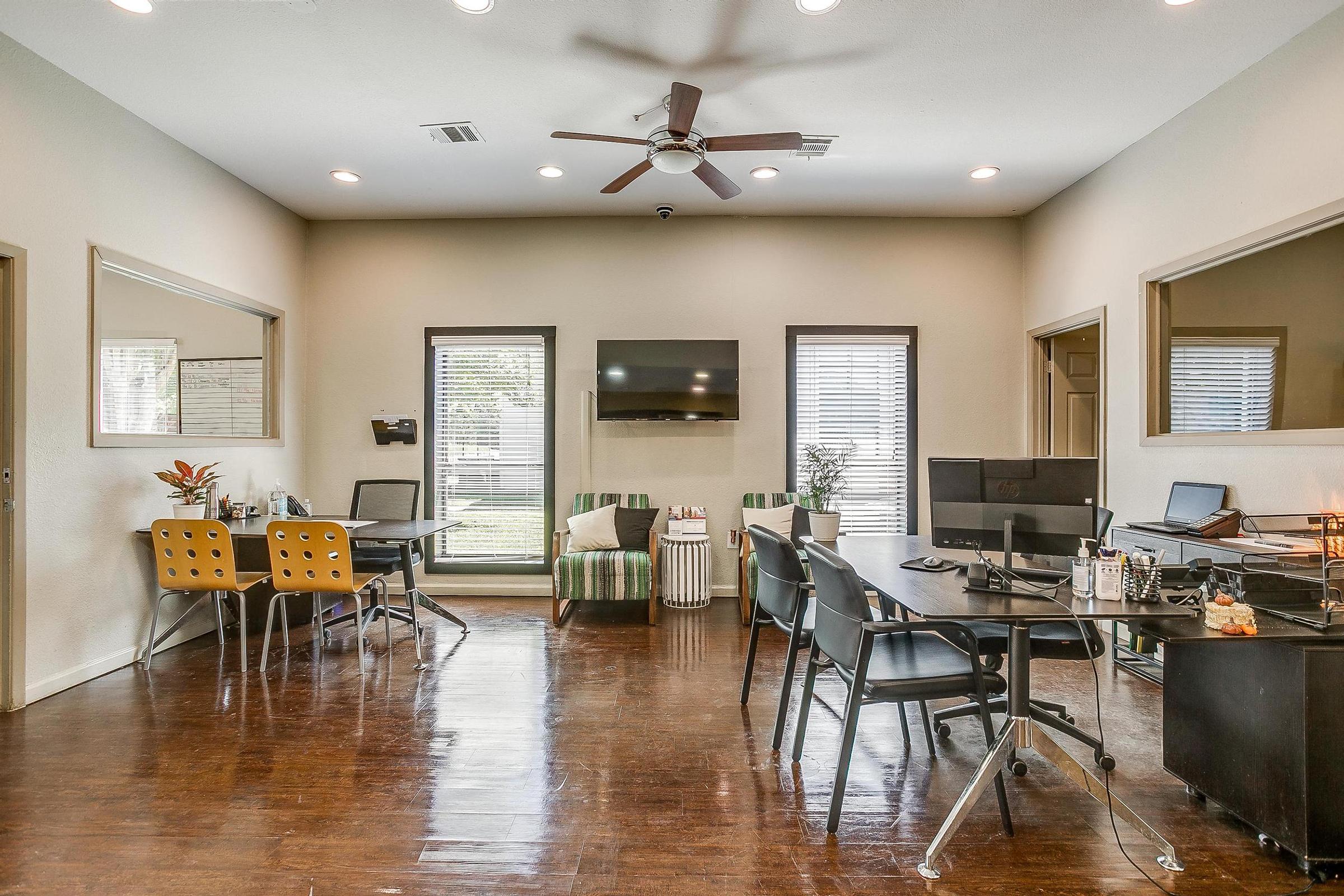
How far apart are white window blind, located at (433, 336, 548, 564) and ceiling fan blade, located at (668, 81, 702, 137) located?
2.69 meters

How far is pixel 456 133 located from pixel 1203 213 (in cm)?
419

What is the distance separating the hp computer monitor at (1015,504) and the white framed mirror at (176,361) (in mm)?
4347

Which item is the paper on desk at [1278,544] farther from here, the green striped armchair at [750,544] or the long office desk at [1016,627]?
the green striped armchair at [750,544]

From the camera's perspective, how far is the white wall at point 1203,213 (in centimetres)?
294

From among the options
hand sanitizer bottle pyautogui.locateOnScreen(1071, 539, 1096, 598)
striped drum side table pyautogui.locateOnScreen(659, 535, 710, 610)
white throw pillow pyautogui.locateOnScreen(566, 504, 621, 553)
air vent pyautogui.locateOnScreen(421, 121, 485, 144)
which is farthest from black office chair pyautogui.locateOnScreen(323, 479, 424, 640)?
hand sanitizer bottle pyautogui.locateOnScreen(1071, 539, 1096, 598)

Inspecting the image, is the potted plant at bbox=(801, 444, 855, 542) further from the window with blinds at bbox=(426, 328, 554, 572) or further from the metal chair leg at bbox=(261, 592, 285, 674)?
the metal chair leg at bbox=(261, 592, 285, 674)

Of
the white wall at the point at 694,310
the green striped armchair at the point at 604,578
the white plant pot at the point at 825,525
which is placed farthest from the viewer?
the white wall at the point at 694,310

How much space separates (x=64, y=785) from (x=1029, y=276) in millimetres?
6480

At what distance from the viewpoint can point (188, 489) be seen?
4.03 metres

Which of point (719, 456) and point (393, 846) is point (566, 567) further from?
point (393, 846)

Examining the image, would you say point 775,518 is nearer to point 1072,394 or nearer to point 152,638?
point 1072,394

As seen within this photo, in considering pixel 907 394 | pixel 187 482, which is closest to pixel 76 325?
pixel 187 482

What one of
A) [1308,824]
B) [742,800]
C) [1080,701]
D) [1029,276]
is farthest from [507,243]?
[1308,824]

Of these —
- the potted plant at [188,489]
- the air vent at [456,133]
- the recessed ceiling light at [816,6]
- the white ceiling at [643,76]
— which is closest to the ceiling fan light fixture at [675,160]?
the white ceiling at [643,76]
